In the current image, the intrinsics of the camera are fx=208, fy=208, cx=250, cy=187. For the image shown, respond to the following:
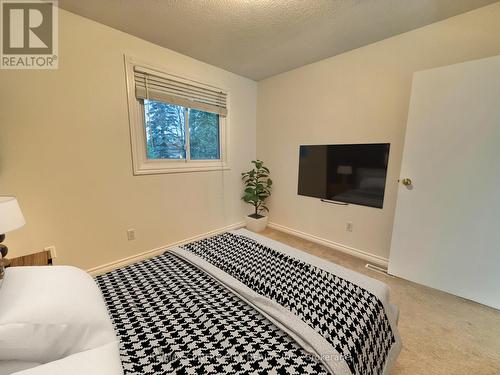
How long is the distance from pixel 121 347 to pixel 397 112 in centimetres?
271

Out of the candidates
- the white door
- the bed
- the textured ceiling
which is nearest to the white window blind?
the textured ceiling

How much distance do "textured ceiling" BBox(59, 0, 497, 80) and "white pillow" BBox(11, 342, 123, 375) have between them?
215 cm

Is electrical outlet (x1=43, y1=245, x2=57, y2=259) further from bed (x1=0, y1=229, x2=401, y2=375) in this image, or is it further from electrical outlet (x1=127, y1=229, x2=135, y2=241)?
bed (x1=0, y1=229, x2=401, y2=375)

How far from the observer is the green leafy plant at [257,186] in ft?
10.6

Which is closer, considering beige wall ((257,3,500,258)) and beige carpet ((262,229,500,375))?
beige carpet ((262,229,500,375))

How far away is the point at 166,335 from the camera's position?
787 millimetres

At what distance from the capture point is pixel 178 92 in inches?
95.4

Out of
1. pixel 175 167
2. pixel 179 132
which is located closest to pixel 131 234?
pixel 175 167

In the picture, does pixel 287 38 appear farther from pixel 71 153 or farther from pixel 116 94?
pixel 71 153

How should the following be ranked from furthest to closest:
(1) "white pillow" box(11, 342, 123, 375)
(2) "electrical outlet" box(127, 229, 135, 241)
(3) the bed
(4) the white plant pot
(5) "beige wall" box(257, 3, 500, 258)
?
1. (4) the white plant pot
2. (2) "electrical outlet" box(127, 229, 135, 241)
3. (5) "beige wall" box(257, 3, 500, 258)
4. (3) the bed
5. (1) "white pillow" box(11, 342, 123, 375)

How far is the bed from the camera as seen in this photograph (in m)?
0.70

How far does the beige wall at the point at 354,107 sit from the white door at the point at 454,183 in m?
0.20

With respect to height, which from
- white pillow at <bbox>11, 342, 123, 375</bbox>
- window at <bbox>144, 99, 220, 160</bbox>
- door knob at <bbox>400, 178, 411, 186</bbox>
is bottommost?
white pillow at <bbox>11, 342, 123, 375</bbox>

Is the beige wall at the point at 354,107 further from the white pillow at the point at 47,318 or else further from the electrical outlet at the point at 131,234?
the white pillow at the point at 47,318
